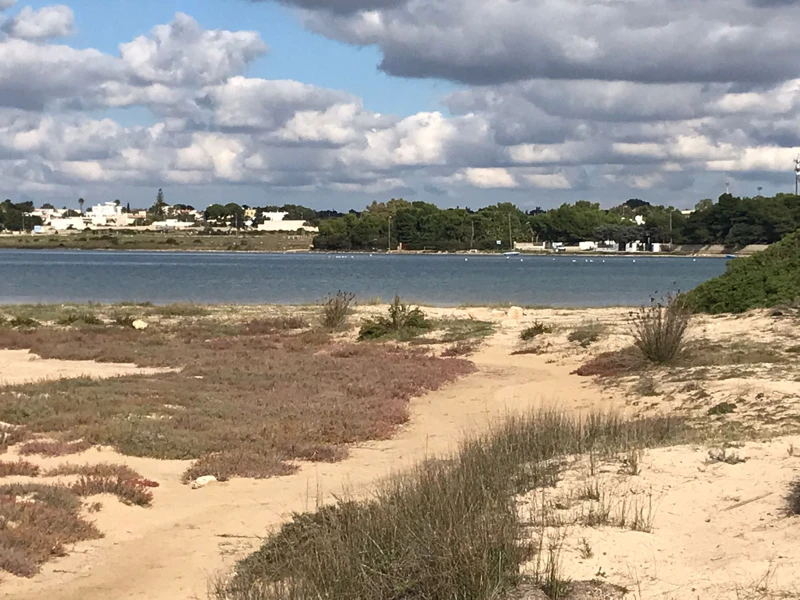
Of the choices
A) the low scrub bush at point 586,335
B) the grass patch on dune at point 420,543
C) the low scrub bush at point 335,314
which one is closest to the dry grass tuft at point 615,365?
the low scrub bush at point 586,335

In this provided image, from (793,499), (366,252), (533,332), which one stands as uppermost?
(793,499)

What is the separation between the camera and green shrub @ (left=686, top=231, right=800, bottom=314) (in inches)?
1029

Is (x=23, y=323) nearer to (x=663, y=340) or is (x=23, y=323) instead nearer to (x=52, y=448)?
(x=52, y=448)

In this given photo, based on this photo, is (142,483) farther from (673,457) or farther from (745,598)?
(745,598)

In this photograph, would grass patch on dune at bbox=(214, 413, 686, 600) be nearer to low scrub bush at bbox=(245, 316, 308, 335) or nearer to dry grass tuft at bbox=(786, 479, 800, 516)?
dry grass tuft at bbox=(786, 479, 800, 516)

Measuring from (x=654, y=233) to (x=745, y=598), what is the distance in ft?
559

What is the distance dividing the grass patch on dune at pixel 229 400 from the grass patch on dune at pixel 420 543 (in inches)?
137

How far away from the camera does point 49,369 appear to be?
69.4ft

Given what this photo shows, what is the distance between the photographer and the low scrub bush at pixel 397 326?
2725 centimetres

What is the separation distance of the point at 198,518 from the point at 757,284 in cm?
2085

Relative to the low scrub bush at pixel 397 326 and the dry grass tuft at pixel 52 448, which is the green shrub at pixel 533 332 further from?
the dry grass tuft at pixel 52 448

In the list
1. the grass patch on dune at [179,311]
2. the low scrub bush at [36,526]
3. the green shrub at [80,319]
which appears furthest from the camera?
the grass patch on dune at [179,311]

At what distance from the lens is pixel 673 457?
9.80 m

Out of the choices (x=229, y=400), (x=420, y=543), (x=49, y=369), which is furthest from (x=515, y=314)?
(x=420, y=543)
